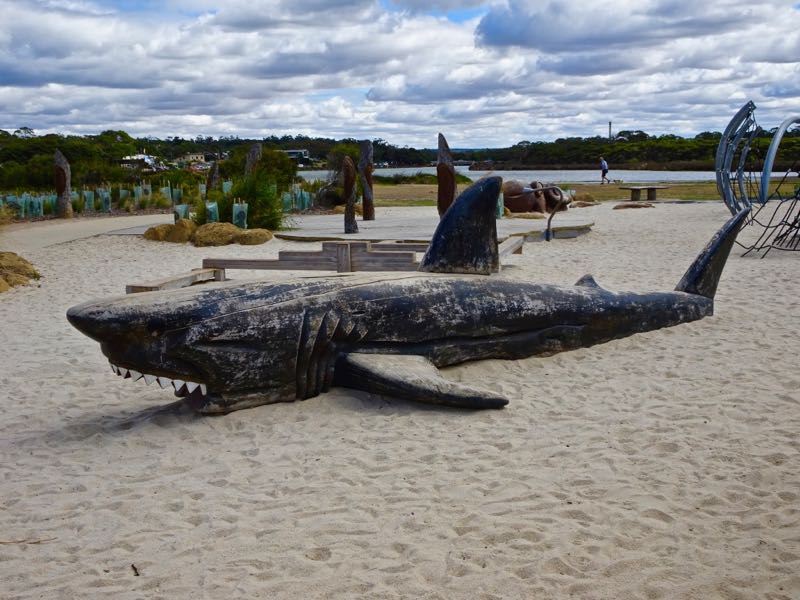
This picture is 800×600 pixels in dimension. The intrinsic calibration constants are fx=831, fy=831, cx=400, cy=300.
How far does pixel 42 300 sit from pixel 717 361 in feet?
28.3

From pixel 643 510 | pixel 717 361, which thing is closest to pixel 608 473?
pixel 643 510

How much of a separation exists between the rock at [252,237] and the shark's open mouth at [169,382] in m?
11.2

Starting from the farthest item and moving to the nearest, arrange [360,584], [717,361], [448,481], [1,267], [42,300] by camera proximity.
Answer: [1,267] < [42,300] < [717,361] < [448,481] < [360,584]

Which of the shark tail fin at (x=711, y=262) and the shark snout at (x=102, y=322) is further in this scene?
the shark tail fin at (x=711, y=262)

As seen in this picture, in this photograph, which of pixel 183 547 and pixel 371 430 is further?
pixel 371 430

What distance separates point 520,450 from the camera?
5.06 m

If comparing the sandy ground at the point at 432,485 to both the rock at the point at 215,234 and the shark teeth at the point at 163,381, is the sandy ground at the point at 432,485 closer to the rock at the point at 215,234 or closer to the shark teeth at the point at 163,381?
the shark teeth at the point at 163,381

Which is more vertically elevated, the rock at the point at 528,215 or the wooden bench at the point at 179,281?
the rock at the point at 528,215

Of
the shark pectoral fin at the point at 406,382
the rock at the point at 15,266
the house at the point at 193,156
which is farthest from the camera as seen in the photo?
the house at the point at 193,156

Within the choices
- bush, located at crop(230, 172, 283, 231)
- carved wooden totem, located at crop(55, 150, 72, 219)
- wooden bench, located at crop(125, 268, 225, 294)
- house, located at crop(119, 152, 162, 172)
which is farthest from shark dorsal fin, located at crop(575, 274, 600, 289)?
house, located at crop(119, 152, 162, 172)

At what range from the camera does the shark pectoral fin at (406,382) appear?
18.8 ft

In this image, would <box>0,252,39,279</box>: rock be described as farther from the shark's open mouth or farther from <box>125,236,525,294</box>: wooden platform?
the shark's open mouth

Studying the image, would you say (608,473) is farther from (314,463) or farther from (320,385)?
(320,385)

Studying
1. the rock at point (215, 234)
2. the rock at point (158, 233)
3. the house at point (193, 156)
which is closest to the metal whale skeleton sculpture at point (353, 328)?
the rock at point (215, 234)
